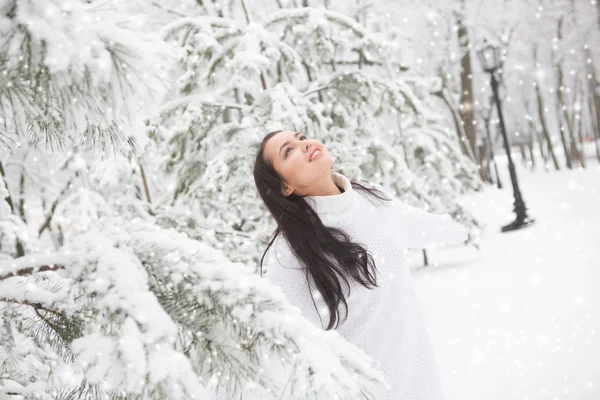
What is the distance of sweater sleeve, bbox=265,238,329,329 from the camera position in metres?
2.13

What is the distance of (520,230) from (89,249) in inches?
420

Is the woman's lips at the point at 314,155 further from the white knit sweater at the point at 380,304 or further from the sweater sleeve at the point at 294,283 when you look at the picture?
the sweater sleeve at the point at 294,283

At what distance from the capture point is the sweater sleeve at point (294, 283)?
6.99 feet

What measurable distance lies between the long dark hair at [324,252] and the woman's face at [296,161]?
0.09 metres

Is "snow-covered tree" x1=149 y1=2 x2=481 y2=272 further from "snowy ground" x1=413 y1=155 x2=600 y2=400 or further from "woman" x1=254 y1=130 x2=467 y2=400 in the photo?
"woman" x1=254 y1=130 x2=467 y2=400

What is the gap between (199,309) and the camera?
888 mm

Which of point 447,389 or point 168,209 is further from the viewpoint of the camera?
point 168,209

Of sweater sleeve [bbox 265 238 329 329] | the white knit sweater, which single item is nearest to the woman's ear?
the white knit sweater

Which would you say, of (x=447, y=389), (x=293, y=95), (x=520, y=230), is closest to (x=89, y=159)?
(x=293, y=95)

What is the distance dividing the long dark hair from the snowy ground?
104 inches

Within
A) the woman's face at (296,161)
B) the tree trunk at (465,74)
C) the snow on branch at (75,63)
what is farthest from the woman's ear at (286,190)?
the tree trunk at (465,74)

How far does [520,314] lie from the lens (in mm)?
5355

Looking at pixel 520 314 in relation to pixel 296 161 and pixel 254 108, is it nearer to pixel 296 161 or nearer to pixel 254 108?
pixel 254 108

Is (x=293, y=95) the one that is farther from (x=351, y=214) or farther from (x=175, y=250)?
(x=175, y=250)
